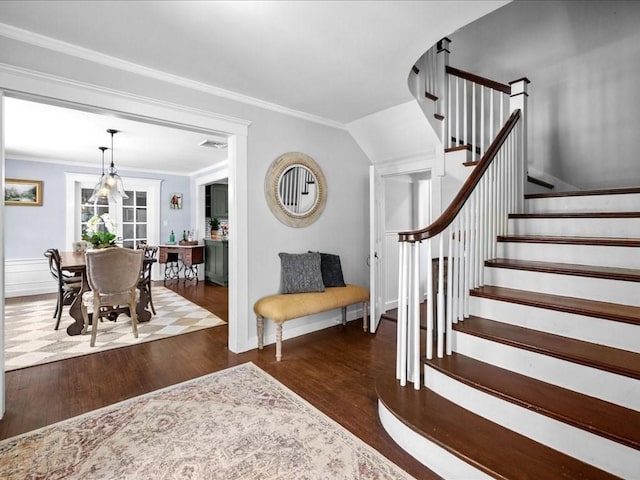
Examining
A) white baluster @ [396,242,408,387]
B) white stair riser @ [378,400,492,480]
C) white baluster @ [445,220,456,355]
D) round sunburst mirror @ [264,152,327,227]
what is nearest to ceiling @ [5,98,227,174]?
round sunburst mirror @ [264,152,327,227]

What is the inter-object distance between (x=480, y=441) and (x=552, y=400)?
15.5 inches

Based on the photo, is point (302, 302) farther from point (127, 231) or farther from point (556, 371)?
point (127, 231)

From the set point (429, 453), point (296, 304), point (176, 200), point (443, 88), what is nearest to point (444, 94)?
point (443, 88)

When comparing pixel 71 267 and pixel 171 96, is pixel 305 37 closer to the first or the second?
pixel 171 96

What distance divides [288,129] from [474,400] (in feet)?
10.00

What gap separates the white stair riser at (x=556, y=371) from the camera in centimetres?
143

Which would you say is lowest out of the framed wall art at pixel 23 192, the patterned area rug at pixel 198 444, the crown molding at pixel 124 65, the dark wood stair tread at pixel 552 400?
→ the patterned area rug at pixel 198 444

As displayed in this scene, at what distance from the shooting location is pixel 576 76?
371 cm

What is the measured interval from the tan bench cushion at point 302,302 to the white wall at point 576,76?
290cm

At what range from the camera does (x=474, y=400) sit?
1670 mm

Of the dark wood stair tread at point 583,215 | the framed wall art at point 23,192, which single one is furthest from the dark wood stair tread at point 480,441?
the framed wall art at point 23,192

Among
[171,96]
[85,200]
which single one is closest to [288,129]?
[171,96]

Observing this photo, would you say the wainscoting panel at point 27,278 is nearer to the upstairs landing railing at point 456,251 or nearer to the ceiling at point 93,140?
the ceiling at point 93,140

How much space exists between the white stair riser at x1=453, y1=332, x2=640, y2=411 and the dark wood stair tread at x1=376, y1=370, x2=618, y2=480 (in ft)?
1.11
